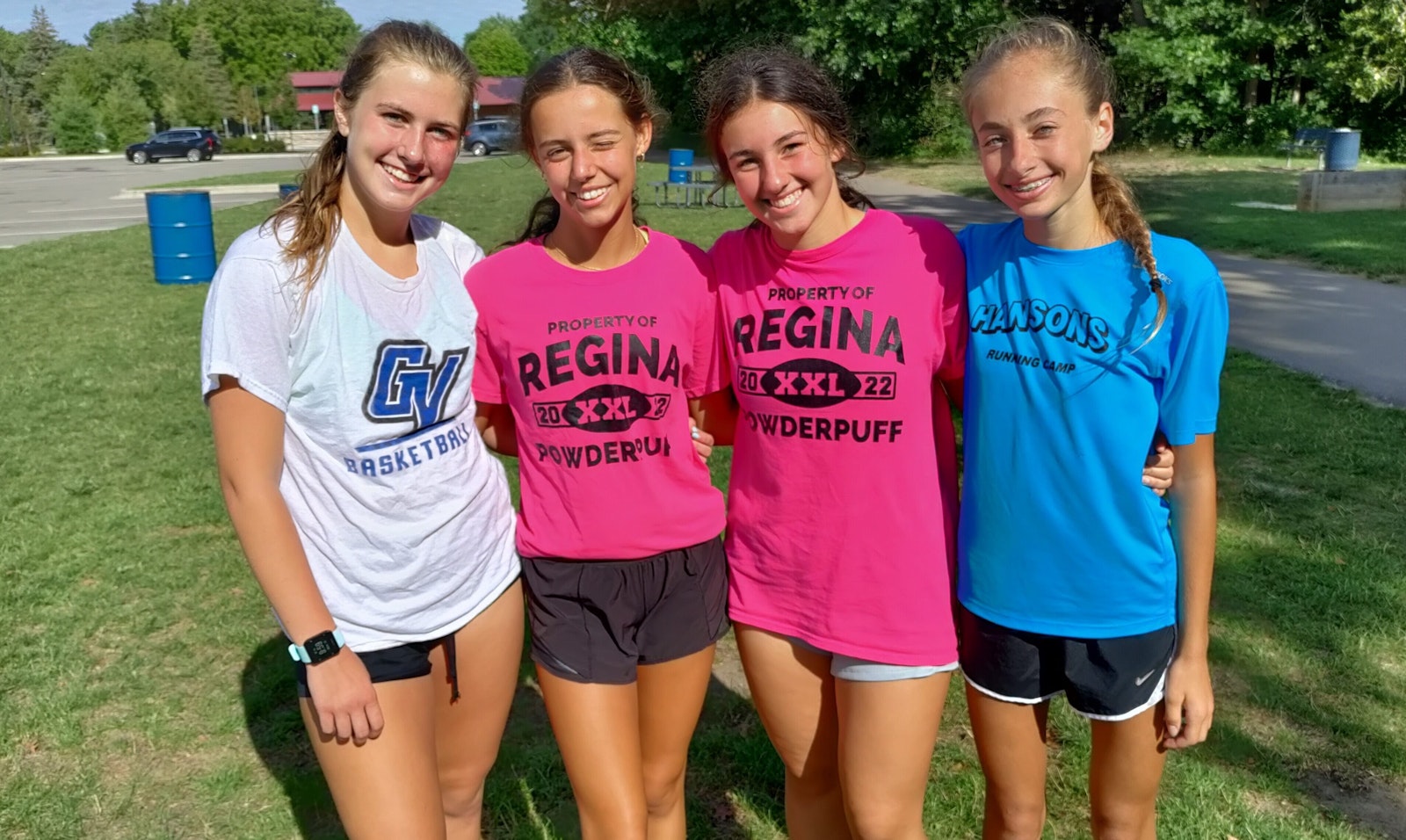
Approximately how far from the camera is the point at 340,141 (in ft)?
7.32

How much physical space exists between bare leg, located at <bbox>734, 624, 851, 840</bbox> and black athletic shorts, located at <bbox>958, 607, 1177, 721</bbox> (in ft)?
1.18

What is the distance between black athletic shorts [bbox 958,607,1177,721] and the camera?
2.18 m

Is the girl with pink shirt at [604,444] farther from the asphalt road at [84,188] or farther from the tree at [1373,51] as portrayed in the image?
the tree at [1373,51]

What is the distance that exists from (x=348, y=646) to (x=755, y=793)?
5.79 ft

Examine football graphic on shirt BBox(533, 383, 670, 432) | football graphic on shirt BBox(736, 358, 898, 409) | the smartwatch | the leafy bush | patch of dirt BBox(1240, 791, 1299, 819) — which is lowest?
patch of dirt BBox(1240, 791, 1299, 819)

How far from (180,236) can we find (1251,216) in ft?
45.8

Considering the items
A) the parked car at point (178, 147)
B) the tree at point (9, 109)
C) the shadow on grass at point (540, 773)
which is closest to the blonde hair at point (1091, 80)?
the shadow on grass at point (540, 773)

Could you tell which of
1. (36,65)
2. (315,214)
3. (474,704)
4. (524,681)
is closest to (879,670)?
(474,704)

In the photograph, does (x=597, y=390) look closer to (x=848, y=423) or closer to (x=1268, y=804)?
(x=848, y=423)

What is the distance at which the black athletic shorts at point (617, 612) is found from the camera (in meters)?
2.35

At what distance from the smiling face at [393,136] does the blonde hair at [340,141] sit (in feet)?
0.06

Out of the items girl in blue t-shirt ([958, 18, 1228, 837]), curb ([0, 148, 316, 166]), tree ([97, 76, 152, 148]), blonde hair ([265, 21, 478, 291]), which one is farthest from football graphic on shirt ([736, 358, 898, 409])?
tree ([97, 76, 152, 148])

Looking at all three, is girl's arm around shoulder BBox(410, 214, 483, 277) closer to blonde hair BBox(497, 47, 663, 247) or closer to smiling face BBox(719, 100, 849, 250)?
blonde hair BBox(497, 47, 663, 247)

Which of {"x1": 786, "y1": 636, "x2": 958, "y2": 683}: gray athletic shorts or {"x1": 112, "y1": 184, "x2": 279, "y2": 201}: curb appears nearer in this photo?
{"x1": 786, "y1": 636, "x2": 958, "y2": 683}: gray athletic shorts
